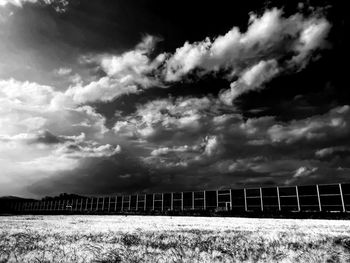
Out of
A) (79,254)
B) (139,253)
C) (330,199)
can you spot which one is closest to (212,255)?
(139,253)

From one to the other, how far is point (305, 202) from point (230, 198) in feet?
43.2

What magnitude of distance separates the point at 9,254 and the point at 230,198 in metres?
49.9

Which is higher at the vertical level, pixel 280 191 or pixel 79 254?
pixel 280 191

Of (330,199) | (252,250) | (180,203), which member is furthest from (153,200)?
(252,250)

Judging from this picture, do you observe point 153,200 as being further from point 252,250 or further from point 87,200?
point 252,250

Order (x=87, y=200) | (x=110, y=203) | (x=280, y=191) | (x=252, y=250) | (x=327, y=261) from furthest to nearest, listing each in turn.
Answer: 1. (x=87, y=200)
2. (x=110, y=203)
3. (x=280, y=191)
4. (x=252, y=250)
5. (x=327, y=261)

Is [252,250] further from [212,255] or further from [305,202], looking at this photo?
[305,202]

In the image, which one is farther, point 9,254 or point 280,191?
point 280,191

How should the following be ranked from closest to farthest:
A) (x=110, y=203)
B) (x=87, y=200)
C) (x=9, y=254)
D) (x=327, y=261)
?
1. (x=327, y=261)
2. (x=9, y=254)
3. (x=110, y=203)
4. (x=87, y=200)

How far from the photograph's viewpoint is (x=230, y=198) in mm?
51625

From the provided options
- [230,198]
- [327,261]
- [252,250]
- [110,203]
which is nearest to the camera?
[327,261]

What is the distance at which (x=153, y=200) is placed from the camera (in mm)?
66312

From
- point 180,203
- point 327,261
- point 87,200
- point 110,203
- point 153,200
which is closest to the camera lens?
point 327,261

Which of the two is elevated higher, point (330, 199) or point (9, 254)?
point (330, 199)
